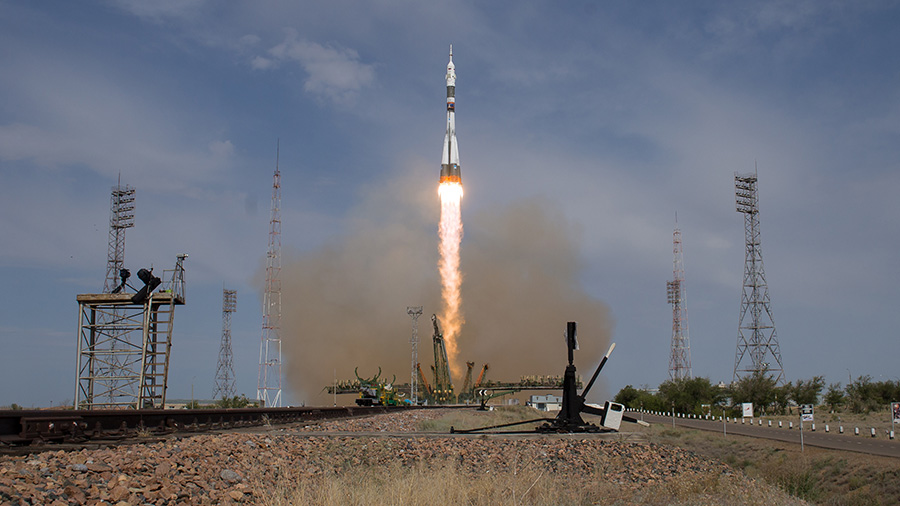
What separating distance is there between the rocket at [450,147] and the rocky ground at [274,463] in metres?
47.3

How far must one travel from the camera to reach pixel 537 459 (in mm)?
16094

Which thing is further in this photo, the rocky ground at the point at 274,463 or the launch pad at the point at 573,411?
the launch pad at the point at 573,411

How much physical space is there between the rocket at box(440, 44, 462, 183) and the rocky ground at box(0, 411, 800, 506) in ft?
155

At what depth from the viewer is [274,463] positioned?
13.5m

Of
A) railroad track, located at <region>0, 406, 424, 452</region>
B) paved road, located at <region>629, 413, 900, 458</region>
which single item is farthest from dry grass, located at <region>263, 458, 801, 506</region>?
paved road, located at <region>629, 413, 900, 458</region>

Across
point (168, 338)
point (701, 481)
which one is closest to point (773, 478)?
point (701, 481)

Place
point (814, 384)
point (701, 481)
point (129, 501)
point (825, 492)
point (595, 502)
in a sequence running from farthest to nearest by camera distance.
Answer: point (814, 384) → point (825, 492) → point (701, 481) → point (595, 502) → point (129, 501)

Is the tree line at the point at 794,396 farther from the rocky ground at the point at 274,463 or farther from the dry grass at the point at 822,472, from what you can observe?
the rocky ground at the point at 274,463

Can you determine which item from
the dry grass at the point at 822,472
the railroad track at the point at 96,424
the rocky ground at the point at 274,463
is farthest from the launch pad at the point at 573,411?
the railroad track at the point at 96,424

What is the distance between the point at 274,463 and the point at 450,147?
5367 cm

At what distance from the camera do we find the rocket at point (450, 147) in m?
65.0

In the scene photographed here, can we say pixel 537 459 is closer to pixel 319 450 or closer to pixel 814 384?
pixel 319 450

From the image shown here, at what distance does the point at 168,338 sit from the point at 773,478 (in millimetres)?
29503

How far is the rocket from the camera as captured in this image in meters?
65.0
